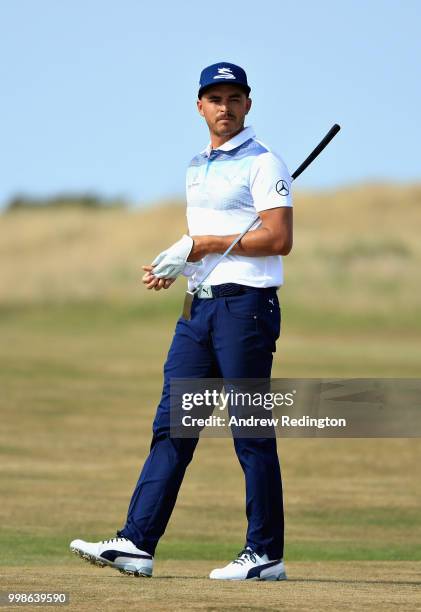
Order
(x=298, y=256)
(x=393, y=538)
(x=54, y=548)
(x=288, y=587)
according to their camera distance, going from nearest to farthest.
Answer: (x=288, y=587) → (x=54, y=548) → (x=393, y=538) → (x=298, y=256)

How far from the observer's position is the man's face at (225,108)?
301 inches

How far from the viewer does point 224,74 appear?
25.0 feet

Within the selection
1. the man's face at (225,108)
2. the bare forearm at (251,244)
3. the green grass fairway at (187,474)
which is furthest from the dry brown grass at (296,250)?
the bare forearm at (251,244)

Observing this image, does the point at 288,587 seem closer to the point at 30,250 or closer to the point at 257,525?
the point at 257,525

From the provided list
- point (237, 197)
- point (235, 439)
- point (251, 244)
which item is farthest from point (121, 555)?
point (237, 197)

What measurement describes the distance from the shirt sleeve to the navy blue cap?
0.40 m

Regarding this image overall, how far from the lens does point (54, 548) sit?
10.0 metres

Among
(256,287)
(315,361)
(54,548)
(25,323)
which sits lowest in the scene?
(54,548)

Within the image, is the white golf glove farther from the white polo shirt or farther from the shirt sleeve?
the shirt sleeve

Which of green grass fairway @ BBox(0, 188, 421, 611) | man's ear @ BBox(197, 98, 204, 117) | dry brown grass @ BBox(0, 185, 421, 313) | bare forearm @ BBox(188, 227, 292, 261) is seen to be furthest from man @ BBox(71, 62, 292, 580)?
dry brown grass @ BBox(0, 185, 421, 313)

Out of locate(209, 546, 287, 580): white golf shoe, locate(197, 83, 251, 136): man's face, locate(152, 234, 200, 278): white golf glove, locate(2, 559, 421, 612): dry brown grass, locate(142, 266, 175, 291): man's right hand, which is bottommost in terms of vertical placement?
locate(2, 559, 421, 612): dry brown grass

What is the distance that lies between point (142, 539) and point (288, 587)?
823 millimetres

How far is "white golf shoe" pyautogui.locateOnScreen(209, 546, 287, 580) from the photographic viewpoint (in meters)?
7.45

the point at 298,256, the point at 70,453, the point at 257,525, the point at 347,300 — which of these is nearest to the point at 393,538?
the point at 257,525
